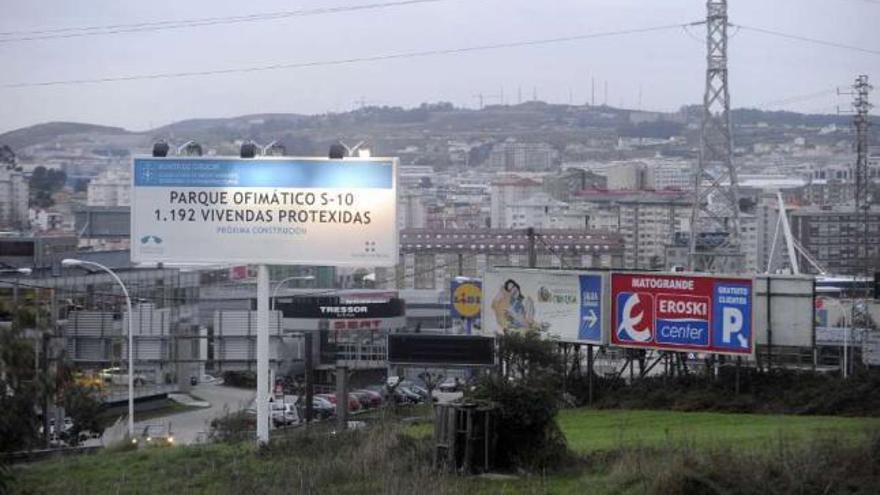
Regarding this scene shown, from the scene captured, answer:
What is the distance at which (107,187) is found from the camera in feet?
255

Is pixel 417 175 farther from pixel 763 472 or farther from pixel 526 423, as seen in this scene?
pixel 763 472

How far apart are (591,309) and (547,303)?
3.87 feet

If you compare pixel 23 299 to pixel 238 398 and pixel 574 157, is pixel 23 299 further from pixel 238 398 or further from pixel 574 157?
pixel 574 157

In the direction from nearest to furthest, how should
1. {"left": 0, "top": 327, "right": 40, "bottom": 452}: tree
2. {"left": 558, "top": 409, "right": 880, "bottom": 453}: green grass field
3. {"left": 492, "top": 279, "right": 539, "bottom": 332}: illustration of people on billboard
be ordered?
1. {"left": 558, "top": 409, "right": 880, "bottom": 453}: green grass field
2. {"left": 0, "top": 327, "right": 40, "bottom": 452}: tree
3. {"left": 492, "top": 279, "right": 539, "bottom": 332}: illustration of people on billboard

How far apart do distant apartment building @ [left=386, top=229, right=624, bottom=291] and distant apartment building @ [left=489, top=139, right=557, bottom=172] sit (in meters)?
49.8

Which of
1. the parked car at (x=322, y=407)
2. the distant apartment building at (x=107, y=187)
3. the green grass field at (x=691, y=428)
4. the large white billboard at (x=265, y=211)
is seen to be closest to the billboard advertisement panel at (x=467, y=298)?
the parked car at (x=322, y=407)

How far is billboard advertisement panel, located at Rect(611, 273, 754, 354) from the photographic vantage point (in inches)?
885

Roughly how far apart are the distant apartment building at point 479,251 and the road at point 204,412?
75.8ft

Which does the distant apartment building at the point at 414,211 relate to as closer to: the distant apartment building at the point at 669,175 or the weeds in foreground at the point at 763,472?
the distant apartment building at the point at 669,175

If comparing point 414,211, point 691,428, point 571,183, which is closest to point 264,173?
point 691,428

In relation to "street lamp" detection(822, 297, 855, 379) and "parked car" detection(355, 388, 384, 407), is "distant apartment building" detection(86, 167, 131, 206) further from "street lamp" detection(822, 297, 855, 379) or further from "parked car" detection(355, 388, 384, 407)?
"street lamp" detection(822, 297, 855, 379)

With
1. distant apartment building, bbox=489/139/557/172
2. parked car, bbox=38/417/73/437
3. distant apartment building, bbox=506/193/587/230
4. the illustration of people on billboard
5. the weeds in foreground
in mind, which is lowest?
parked car, bbox=38/417/73/437

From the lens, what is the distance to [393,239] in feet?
50.1

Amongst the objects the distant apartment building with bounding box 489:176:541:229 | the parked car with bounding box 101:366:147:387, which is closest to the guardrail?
the parked car with bounding box 101:366:147:387
